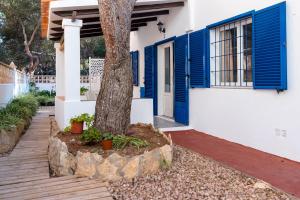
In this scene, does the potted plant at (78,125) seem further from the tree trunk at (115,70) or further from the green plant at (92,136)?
the green plant at (92,136)

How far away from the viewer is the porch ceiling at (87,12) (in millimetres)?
7219

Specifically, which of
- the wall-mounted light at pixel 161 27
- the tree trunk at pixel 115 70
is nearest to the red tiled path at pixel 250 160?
the tree trunk at pixel 115 70

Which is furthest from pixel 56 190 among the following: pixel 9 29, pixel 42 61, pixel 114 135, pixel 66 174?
pixel 42 61

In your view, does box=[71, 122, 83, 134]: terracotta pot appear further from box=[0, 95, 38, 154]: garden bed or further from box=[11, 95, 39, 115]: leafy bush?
box=[11, 95, 39, 115]: leafy bush

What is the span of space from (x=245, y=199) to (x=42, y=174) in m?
3.01

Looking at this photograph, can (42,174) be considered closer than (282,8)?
Yes

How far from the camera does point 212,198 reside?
13.0ft

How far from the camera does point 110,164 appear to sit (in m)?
4.73

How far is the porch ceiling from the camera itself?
7.22 m

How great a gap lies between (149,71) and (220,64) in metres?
3.83

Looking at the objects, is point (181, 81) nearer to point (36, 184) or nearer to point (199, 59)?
point (199, 59)

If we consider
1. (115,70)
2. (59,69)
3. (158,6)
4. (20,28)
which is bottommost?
(115,70)

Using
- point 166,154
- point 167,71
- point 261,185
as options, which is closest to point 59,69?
point 167,71

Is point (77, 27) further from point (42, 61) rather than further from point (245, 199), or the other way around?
point (42, 61)
